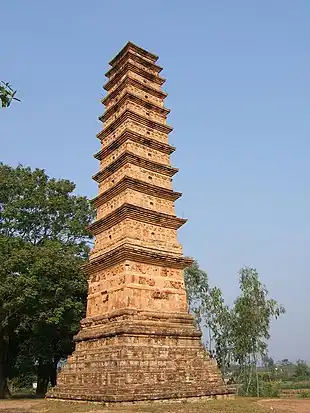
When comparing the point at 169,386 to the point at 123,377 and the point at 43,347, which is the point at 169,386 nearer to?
the point at 123,377

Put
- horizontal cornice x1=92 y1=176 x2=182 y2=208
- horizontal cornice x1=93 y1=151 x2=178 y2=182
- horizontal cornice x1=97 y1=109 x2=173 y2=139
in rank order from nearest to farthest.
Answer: horizontal cornice x1=92 y1=176 x2=182 y2=208 → horizontal cornice x1=93 y1=151 x2=178 y2=182 → horizontal cornice x1=97 y1=109 x2=173 y2=139

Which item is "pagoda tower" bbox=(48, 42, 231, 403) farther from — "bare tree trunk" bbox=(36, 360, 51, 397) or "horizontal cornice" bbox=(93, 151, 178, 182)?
"bare tree trunk" bbox=(36, 360, 51, 397)

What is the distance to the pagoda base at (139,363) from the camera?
1417 centimetres

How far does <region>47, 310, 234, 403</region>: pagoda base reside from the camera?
46.5 feet

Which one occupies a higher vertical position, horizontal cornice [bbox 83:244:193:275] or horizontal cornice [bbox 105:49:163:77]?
horizontal cornice [bbox 105:49:163:77]

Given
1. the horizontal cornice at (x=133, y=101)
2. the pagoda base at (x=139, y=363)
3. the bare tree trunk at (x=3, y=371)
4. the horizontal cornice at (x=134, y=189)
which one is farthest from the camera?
the bare tree trunk at (x=3, y=371)

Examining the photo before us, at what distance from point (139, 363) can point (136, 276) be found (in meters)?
3.69

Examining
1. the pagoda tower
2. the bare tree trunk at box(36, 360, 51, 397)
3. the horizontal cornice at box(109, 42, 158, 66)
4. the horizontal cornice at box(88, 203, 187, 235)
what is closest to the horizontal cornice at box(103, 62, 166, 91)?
the pagoda tower

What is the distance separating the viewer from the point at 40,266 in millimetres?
22734

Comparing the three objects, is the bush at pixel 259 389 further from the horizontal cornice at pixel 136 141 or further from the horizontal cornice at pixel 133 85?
the horizontal cornice at pixel 133 85

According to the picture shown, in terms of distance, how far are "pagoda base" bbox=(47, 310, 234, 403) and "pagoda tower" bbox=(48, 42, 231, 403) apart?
39 millimetres

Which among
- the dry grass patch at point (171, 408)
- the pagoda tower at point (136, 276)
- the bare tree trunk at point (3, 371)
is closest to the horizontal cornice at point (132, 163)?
the pagoda tower at point (136, 276)

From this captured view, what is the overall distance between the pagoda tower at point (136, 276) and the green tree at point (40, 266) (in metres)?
4.73

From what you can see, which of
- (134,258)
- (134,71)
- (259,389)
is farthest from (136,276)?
(259,389)
